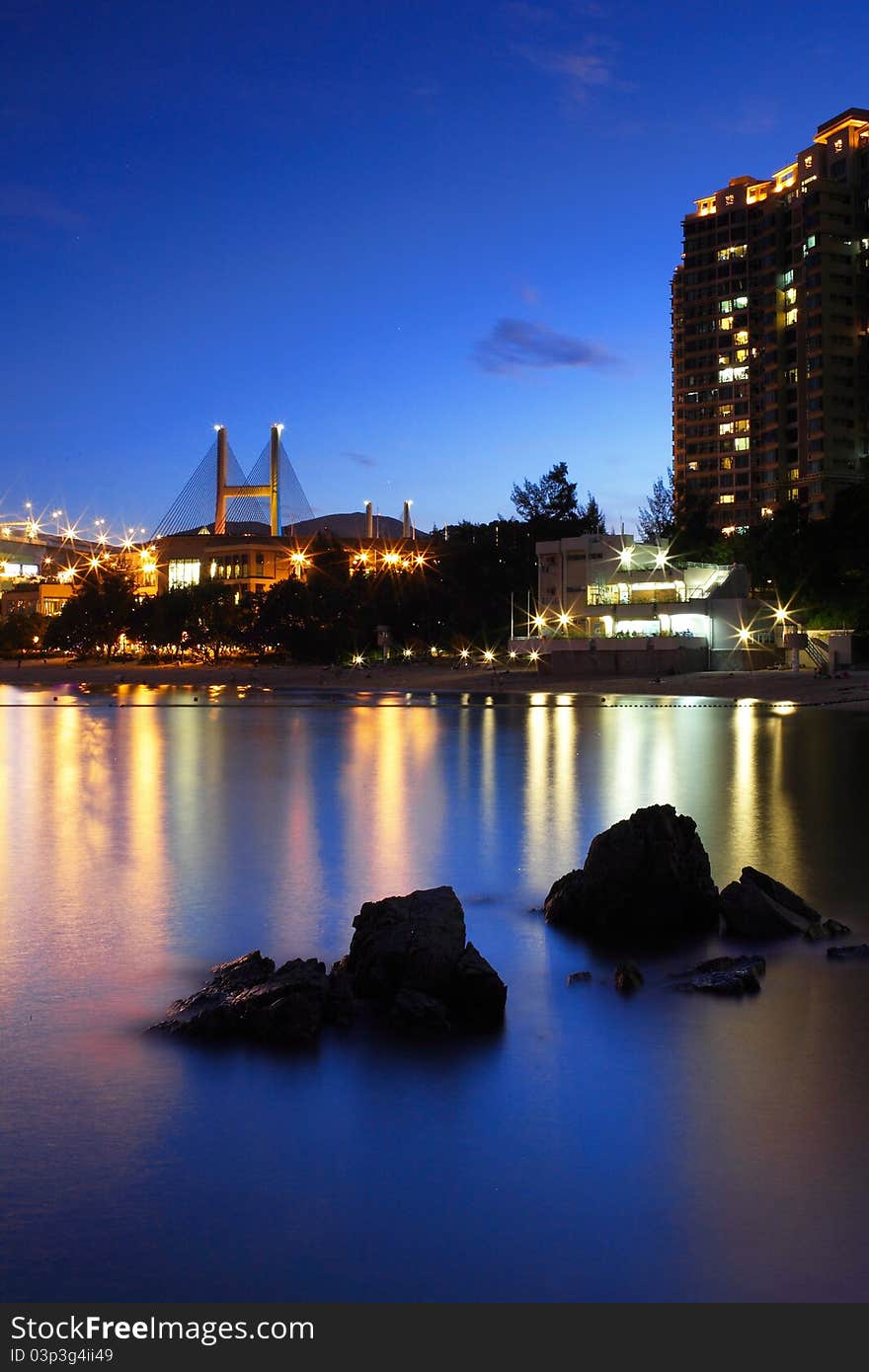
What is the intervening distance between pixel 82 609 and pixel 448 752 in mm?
84420

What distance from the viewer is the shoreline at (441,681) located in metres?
53.0

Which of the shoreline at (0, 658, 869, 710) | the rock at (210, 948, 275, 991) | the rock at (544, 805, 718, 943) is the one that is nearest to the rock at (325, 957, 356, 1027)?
the rock at (210, 948, 275, 991)

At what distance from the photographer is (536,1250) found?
450cm

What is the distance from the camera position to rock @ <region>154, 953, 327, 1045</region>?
277 inches

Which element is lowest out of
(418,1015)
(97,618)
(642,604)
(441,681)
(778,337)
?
(418,1015)

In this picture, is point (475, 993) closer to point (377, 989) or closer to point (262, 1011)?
point (377, 989)

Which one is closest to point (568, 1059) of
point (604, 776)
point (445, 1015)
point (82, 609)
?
point (445, 1015)

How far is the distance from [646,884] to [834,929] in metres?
1.52

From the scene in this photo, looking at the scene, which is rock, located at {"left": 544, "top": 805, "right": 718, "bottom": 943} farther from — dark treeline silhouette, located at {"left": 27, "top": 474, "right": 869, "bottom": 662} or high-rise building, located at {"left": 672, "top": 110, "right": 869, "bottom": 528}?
high-rise building, located at {"left": 672, "top": 110, "right": 869, "bottom": 528}

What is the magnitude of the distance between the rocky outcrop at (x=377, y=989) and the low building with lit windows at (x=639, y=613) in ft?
195

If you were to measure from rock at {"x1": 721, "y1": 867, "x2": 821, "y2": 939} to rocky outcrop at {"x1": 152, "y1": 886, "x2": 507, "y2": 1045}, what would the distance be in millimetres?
2846

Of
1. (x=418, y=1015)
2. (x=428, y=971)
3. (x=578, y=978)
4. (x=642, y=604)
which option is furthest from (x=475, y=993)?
(x=642, y=604)

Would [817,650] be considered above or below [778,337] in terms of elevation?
below

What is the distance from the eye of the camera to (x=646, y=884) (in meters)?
9.74
